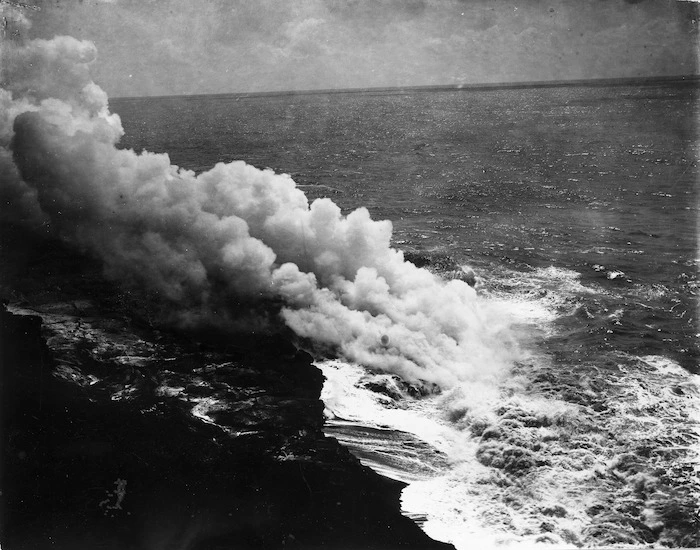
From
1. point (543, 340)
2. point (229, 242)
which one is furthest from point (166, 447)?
point (543, 340)

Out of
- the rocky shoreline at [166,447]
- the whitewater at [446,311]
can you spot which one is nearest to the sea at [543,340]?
the whitewater at [446,311]

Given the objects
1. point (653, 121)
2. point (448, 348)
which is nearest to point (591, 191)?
point (448, 348)

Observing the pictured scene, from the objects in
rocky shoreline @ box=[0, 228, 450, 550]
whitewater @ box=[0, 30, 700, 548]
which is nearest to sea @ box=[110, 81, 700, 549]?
whitewater @ box=[0, 30, 700, 548]

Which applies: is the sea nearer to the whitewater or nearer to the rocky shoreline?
the whitewater

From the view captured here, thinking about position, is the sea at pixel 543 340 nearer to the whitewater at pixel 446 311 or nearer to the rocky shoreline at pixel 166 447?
the whitewater at pixel 446 311

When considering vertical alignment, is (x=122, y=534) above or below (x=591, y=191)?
below

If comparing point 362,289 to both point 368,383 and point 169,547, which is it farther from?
point 169,547

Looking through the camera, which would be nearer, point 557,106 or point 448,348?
point 448,348
